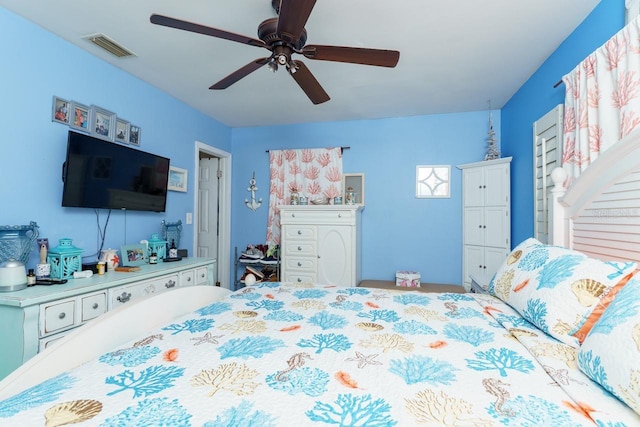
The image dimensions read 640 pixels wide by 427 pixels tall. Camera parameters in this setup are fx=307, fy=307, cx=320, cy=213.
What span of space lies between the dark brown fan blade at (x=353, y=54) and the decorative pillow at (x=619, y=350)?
56.1 inches

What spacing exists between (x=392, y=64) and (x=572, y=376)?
162cm

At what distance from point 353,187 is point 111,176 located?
261cm

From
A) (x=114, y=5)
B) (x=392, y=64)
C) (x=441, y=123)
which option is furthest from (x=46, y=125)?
(x=441, y=123)

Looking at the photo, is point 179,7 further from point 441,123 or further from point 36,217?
point 441,123

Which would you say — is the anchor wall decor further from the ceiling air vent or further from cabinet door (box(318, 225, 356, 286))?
the ceiling air vent

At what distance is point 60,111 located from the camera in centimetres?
218

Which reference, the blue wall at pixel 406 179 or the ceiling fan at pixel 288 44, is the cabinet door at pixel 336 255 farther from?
the ceiling fan at pixel 288 44

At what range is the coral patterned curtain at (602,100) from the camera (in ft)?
4.74

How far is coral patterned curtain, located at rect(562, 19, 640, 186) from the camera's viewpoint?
1.44 m

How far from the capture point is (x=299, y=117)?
12.8 ft

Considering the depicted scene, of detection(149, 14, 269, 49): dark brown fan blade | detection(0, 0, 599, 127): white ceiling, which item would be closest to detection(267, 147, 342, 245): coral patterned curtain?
detection(0, 0, 599, 127): white ceiling

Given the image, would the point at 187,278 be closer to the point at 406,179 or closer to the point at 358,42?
the point at 358,42

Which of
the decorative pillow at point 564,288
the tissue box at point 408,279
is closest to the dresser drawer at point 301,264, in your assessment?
the tissue box at point 408,279

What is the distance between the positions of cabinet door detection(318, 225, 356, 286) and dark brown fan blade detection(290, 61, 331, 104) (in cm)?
167
